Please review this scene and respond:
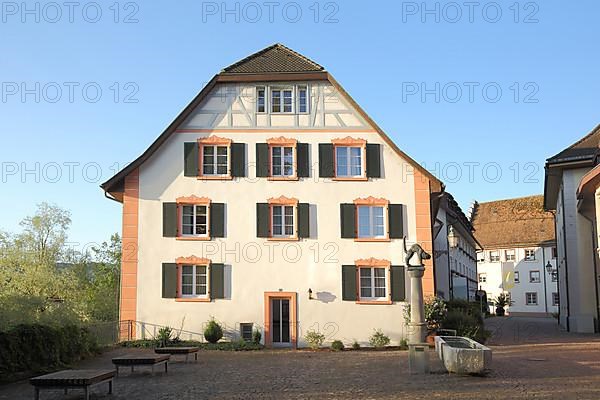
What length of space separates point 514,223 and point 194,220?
50371 mm

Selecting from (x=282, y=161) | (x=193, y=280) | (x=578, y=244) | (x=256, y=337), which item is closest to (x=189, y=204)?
(x=193, y=280)

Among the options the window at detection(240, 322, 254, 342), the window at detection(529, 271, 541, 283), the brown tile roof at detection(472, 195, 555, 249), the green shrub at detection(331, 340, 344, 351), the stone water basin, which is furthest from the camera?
the brown tile roof at detection(472, 195, 555, 249)

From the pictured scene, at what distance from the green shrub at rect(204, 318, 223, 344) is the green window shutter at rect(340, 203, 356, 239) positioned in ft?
17.7

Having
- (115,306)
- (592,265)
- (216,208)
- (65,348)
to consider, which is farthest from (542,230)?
(65,348)

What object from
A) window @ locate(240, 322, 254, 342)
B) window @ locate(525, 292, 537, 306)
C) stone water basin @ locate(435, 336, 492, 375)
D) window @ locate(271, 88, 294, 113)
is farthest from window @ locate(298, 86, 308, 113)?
window @ locate(525, 292, 537, 306)

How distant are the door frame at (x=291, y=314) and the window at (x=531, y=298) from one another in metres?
46.6

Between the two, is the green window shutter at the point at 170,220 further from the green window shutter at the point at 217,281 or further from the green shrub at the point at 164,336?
the green shrub at the point at 164,336

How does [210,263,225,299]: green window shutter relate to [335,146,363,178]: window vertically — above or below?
below

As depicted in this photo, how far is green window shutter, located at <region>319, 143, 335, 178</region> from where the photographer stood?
82.4 feet

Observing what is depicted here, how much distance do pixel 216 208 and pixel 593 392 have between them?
613 inches

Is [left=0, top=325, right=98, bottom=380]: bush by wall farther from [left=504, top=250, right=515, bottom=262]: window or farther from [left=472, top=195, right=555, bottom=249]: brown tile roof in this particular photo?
[left=504, top=250, right=515, bottom=262]: window

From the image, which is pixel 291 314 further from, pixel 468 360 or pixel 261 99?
pixel 468 360

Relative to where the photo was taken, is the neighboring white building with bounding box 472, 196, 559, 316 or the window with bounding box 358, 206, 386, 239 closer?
the window with bounding box 358, 206, 386, 239

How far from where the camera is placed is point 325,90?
25484 mm
